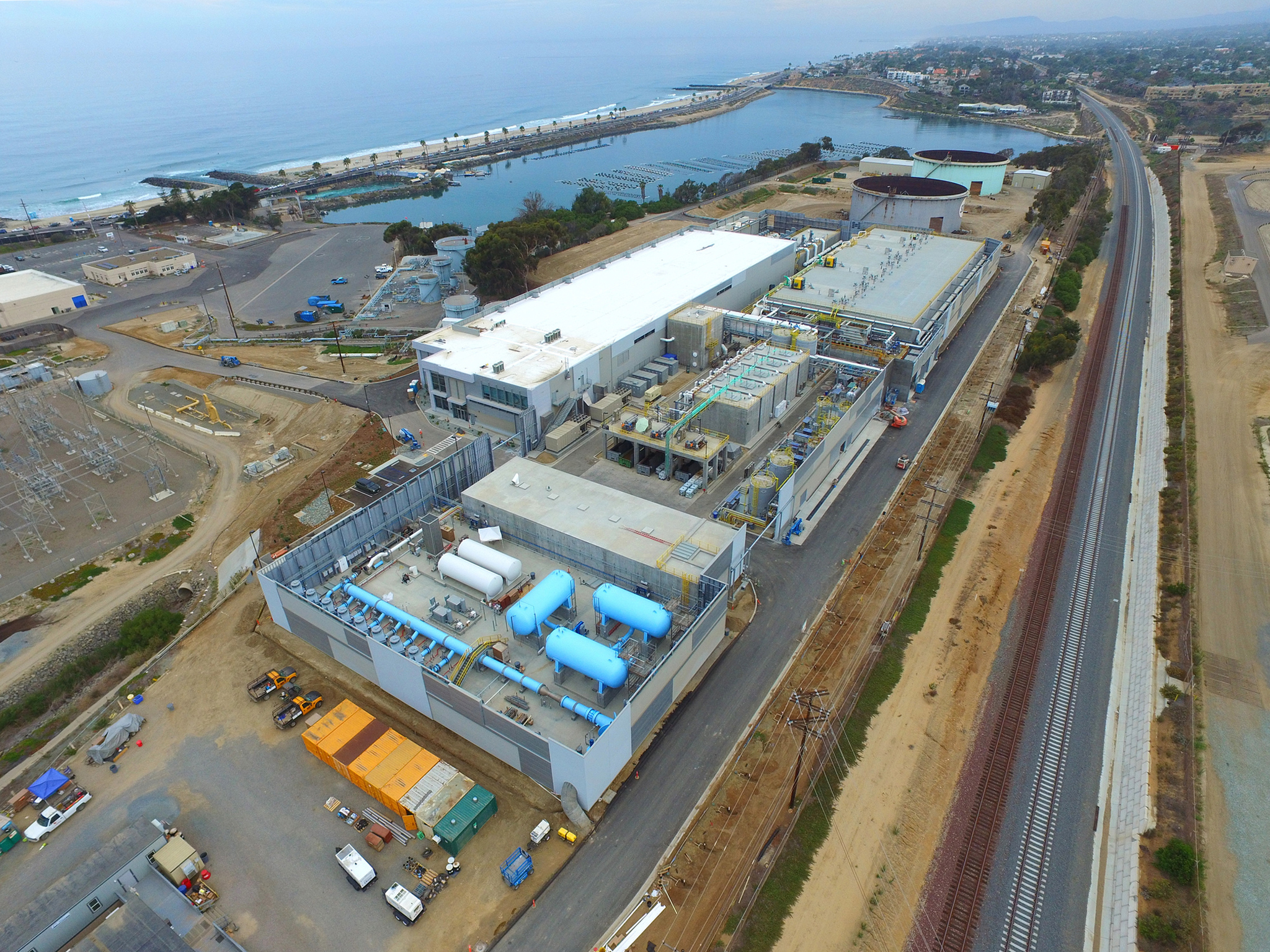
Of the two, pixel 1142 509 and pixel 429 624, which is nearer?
pixel 429 624

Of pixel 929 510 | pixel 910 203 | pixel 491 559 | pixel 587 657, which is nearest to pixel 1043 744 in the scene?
pixel 929 510

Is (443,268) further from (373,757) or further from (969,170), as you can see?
(969,170)

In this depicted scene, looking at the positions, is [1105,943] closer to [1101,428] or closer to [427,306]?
[1101,428]

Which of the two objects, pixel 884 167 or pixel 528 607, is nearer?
pixel 528 607

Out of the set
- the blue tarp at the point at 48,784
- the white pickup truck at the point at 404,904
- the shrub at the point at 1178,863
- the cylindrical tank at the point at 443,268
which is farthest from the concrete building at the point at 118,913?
the cylindrical tank at the point at 443,268

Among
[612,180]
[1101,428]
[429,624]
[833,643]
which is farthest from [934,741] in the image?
[612,180]

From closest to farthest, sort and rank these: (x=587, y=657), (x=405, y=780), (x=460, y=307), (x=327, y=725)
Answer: (x=405, y=780)
(x=587, y=657)
(x=327, y=725)
(x=460, y=307)
